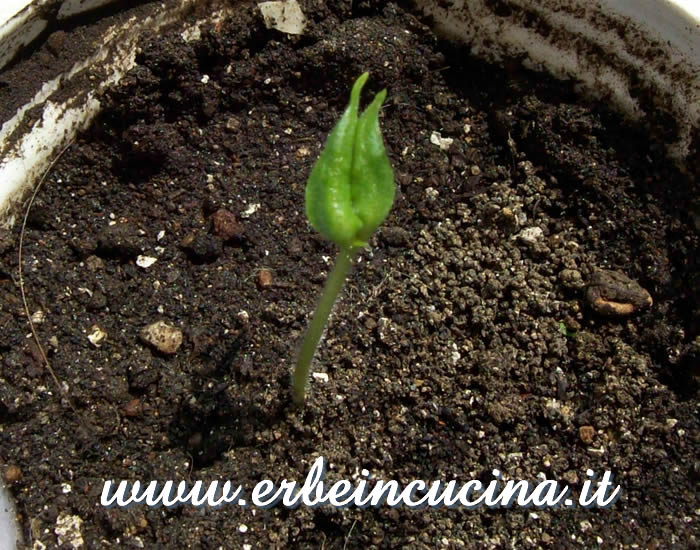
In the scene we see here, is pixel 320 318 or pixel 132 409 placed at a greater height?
pixel 320 318

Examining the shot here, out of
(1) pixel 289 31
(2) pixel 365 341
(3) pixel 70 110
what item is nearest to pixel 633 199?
(2) pixel 365 341

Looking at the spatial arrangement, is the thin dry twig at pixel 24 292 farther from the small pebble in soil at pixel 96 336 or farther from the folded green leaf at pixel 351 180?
Result: the folded green leaf at pixel 351 180

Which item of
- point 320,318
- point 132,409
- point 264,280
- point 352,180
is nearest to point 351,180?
point 352,180

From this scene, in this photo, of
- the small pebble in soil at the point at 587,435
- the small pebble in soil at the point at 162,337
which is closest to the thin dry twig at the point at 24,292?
the small pebble in soil at the point at 162,337

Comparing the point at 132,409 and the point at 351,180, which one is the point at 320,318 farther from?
the point at 132,409

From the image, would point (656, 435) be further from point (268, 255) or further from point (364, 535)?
point (268, 255)

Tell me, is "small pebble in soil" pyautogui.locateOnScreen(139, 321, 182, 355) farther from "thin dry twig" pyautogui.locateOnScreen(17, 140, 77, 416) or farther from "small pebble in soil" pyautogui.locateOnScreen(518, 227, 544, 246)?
"small pebble in soil" pyautogui.locateOnScreen(518, 227, 544, 246)
